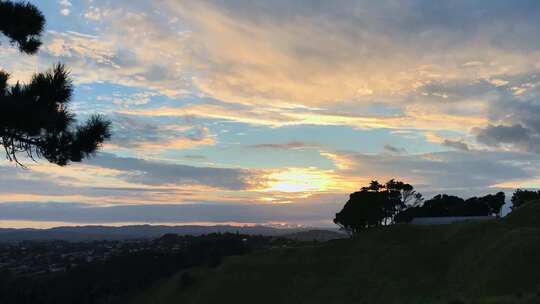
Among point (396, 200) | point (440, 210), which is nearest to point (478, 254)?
point (396, 200)

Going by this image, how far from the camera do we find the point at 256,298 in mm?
64438

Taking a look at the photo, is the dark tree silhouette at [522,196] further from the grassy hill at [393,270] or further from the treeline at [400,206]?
the grassy hill at [393,270]

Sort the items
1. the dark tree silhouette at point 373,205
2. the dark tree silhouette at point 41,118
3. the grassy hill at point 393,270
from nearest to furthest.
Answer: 1. the dark tree silhouette at point 41,118
2. the grassy hill at point 393,270
3. the dark tree silhouette at point 373,205

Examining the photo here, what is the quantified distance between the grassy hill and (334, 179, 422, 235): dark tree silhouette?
19.0 m

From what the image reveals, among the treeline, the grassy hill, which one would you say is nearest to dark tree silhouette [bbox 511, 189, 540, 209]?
the treeline

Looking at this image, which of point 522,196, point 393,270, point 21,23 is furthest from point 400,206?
point 21,23

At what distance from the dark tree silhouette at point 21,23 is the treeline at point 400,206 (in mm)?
82044

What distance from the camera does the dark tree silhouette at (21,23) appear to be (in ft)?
52.0

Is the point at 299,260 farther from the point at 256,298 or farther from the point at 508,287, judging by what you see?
the point at 508,287

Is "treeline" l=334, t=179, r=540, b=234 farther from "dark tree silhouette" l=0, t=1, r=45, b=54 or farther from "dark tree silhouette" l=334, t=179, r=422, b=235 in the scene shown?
"dark tree silhouette" l=0, t=1, r=45, b=54

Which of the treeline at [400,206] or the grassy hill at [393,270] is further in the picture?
the treeline at [400,206]

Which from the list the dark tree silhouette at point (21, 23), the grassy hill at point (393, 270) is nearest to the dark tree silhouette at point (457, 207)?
the grassy hill at point (393, 270)

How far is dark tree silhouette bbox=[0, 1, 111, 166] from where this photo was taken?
14.0 m

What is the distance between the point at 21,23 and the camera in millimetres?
16094
